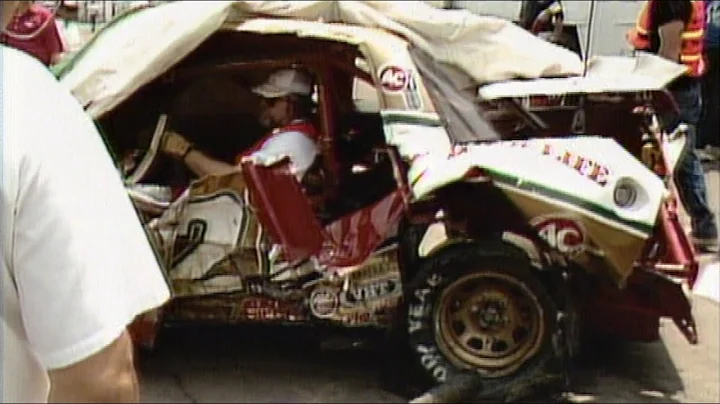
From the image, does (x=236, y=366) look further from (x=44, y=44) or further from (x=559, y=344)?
(x=44, y=44)

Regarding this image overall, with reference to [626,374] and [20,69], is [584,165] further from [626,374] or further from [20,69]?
[20,69]

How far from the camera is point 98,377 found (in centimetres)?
185

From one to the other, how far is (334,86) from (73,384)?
3608mm

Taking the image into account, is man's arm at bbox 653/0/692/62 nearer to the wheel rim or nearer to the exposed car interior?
the exposed car interior

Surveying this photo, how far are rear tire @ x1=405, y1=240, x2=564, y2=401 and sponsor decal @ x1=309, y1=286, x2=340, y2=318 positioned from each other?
0.93ft

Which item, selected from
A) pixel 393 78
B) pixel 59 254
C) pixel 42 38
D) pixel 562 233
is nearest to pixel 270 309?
pixel 393 78

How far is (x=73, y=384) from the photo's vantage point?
72.8 inches

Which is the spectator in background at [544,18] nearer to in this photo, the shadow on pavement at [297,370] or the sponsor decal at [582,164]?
the sponsor decal at [582,164]

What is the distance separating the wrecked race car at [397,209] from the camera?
16.0 ft

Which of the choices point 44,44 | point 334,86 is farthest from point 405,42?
point 44,44

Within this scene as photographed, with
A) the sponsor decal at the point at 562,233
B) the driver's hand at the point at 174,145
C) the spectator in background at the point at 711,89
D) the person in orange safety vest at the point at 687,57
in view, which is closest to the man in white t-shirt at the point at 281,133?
the driver's hand at the point at 174,145

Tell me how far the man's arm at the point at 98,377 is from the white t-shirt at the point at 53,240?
1cm

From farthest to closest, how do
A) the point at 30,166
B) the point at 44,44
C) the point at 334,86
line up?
1. the point at 44,44
2. the point at 334,86
3. the point at 30,166

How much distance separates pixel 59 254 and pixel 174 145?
364 centimetres
